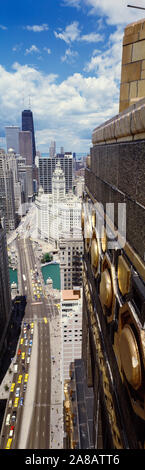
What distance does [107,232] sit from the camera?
23.7 ft

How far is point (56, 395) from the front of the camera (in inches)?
1960

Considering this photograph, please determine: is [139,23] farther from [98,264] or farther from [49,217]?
[49,217]

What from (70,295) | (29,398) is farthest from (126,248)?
(29,398)

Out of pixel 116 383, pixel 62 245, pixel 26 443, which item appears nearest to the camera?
pixel 116 383

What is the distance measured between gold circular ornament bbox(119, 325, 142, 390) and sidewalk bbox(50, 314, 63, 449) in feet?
154

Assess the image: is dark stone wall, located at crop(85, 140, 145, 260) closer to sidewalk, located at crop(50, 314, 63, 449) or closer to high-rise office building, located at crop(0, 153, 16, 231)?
sidewalk, located at crop(50, 314, 63, 449)

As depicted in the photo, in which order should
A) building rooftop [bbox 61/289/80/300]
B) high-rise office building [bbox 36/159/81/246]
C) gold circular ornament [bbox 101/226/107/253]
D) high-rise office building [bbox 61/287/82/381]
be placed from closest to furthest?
gold circular ornament [bbox 101/226/107/253], high-rise office building [bbox 61/287/82/381], building rooftop [bbox 61/289/80/300], high-rise office building [bbox 36/159/81/246]

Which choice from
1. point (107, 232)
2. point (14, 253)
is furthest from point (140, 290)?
point (14, 253)

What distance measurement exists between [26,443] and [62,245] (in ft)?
127

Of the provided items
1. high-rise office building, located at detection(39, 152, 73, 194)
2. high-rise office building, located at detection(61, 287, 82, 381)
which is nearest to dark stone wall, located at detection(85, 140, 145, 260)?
high-rise office building, located at detection(61, 287, 82, 381)

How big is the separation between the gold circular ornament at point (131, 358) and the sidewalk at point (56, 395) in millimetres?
47086

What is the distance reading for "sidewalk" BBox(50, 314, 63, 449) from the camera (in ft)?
139

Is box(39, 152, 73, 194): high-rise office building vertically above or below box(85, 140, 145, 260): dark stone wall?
above
